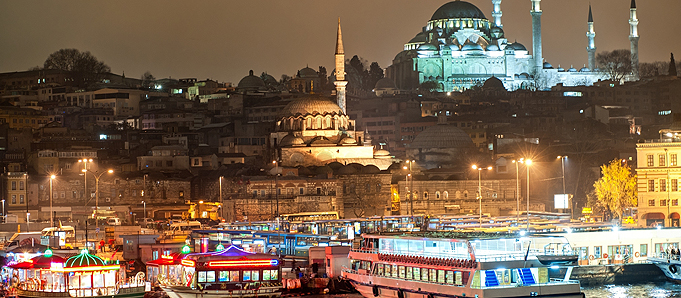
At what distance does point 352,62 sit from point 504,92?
82.3ft

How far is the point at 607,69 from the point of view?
12606 centimetres

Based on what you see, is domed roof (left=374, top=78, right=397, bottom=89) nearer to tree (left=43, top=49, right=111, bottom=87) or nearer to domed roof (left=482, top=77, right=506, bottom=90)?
domed roof (left=482, top=77, right=506, bottom=90)

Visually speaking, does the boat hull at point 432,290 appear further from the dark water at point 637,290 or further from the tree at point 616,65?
the tree at point 616,65

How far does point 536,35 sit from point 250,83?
30.0m

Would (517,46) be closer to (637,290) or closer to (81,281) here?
(637,290)

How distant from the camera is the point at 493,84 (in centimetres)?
11425

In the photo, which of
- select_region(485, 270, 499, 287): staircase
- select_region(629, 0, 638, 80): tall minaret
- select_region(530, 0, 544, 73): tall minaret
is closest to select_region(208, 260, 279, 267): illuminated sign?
select_region(485, 270, 499, 287): staircase

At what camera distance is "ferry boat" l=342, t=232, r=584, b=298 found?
93.7 feet

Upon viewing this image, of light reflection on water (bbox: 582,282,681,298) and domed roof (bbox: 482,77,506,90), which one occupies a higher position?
domed roof (bbox: 482,77,506,90)

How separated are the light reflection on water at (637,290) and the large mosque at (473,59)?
82.7 meters

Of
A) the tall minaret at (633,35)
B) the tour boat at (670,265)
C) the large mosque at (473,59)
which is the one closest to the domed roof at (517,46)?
the large mosque at (473,59)

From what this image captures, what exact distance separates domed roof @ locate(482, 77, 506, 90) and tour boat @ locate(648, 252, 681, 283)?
7538 centimetres

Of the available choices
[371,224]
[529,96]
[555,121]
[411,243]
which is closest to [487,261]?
[411,243]

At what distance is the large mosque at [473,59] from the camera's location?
121312 millimetres
